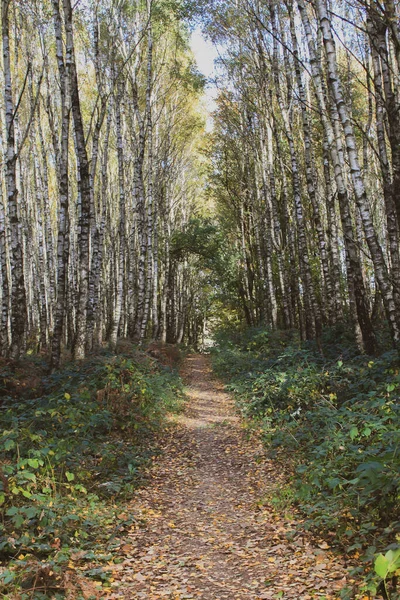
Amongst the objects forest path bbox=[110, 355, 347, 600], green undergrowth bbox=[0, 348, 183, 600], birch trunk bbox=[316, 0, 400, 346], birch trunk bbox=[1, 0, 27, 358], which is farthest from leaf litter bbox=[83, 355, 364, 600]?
birch trunk bbox=[1, 0, 27, 358]

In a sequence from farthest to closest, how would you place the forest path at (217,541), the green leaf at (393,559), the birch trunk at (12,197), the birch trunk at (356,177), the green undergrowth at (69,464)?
1. the birch trunk at (12,197)
2. the birch trunk at (356,177)
3. the forest path at (217,541)
4. the green undergrowth at (69,464)
5. the green leaf at (393,559)

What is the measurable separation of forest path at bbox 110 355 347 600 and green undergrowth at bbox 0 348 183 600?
0.29 meters

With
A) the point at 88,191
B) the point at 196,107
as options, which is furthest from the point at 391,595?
the point at 196,107

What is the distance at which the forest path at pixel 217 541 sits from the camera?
3.52 metres

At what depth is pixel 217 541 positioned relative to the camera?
4.44 metres

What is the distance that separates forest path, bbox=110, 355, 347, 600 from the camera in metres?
3.52

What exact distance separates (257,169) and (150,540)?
724 inches

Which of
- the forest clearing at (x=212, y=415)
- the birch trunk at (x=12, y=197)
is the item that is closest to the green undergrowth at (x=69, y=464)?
the forest clearing at (x=212, y=415)

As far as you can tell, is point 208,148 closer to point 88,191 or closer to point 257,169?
point 257,169

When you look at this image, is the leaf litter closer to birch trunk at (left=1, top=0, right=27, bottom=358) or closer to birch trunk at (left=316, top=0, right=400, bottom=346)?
birch trunk at (left=316, top=0, right=400, bottom=346)

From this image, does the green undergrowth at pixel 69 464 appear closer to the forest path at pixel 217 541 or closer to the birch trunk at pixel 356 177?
the forest path at pixel 217 541

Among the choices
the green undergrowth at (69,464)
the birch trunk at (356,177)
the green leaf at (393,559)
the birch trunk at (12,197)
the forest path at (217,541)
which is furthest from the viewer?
the birch trunk at (12,197)

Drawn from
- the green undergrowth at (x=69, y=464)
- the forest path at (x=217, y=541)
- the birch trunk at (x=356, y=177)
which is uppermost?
the birch trunk at (x=356, y=177)

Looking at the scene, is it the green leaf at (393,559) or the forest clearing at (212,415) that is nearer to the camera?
the green leaf at (393,559)
